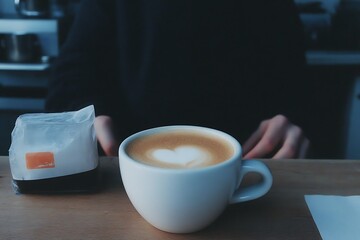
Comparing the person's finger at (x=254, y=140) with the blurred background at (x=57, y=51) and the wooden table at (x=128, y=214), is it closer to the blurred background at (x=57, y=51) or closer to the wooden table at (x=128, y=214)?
the wooden table at (x=128, y=214)

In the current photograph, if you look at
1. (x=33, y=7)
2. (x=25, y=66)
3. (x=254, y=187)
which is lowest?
(x=25, y=66)

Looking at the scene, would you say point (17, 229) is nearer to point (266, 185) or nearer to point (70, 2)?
point (266, 185)

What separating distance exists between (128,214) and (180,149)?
9 cm

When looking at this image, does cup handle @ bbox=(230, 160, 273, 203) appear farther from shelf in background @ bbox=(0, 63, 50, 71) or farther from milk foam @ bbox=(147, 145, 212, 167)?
shelf in background @ bbox=(0, 63, 50, 71)

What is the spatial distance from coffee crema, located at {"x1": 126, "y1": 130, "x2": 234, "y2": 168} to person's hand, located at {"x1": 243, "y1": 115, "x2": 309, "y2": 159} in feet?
0.75

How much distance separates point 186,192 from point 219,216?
0.07m

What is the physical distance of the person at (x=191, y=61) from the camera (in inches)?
37.6

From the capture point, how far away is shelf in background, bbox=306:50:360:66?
68.6 inches

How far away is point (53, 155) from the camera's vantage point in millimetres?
483

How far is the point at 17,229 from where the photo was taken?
0.44 m

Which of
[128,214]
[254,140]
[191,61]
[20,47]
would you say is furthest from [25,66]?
[128,214]

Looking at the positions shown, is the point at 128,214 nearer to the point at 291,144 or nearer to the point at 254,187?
the point at 254,187

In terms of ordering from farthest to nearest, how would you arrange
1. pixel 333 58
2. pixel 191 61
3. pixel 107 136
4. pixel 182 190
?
1. pixel 333 58
2. pixel 191 61
3. pixel 107 136
4. pixel 182 190

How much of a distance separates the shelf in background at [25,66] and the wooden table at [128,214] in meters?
1.27
